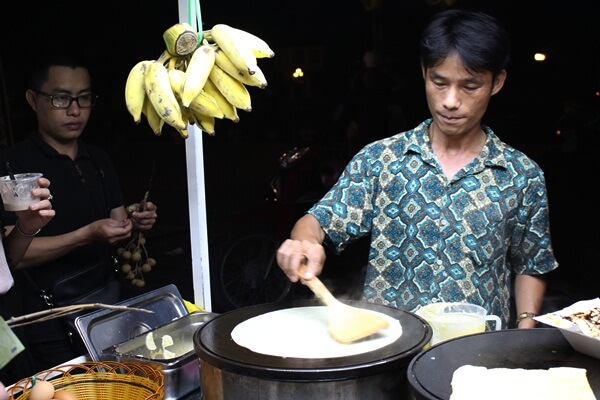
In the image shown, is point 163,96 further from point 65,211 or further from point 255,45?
point 65,211

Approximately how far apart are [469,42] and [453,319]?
0.92 m

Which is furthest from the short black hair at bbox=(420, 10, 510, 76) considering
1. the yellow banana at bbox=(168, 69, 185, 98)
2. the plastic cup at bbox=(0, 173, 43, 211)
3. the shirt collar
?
the plastic cup at bbox=(0, 173, 43, 211)

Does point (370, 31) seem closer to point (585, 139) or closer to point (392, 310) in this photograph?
point (585, 139)

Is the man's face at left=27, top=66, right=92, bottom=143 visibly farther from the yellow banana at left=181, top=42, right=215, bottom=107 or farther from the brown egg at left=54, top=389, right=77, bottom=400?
the brown egg at left=54, top=389, right=77, bottom=400

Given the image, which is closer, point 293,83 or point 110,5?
A: point 293,83

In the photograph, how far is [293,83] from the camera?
28.0 ft

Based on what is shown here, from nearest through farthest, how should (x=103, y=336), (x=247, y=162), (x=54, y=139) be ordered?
(x=103, y=336) < (x=54, y=139) < (x=247, y=162)

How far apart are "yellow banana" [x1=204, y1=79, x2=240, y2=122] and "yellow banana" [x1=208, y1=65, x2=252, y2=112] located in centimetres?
3

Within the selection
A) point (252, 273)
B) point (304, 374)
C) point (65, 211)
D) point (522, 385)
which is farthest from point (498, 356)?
point (252, 273)

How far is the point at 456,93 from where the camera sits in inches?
85.4

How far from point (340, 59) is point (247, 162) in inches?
107

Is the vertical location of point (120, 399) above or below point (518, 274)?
below

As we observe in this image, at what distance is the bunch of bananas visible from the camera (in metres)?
1.71

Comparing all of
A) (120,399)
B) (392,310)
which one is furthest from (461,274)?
(120,399)
